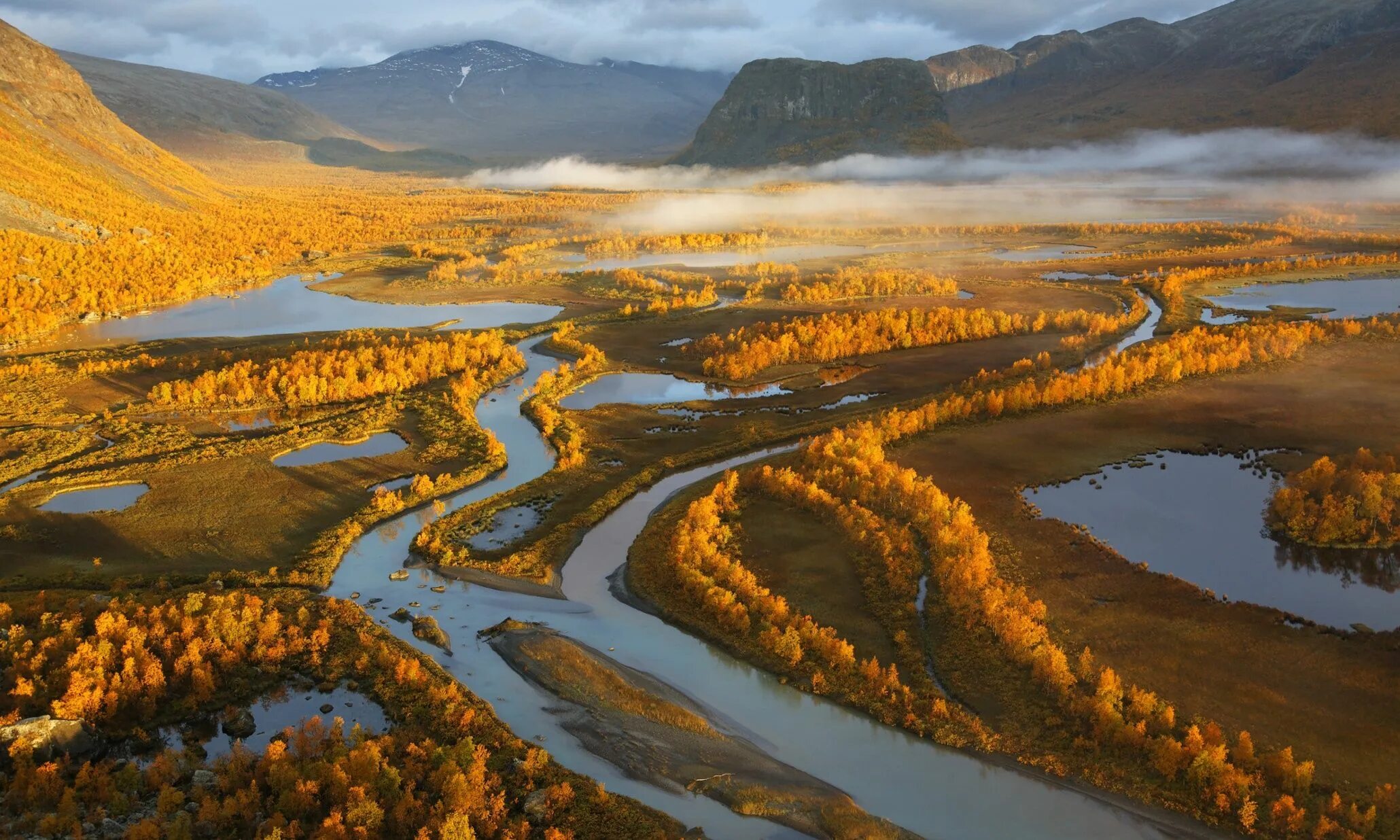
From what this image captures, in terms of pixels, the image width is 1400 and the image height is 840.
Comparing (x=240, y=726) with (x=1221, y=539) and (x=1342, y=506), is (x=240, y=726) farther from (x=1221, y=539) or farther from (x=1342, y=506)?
(x=1342, y=506)

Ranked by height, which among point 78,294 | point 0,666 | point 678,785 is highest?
point 78,294

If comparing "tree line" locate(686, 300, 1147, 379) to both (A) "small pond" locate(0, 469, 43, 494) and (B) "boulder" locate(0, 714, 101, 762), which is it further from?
(B) "boulder" locate(0, 714, 101, 762)

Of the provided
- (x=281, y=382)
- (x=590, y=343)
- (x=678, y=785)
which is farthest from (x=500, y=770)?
(x=590, y=343)

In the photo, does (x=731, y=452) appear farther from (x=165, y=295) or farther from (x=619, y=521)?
(x=165, y=295)

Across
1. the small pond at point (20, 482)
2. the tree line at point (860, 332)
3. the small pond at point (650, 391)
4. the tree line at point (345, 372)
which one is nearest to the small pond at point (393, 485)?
the tree line at point (345, 372)

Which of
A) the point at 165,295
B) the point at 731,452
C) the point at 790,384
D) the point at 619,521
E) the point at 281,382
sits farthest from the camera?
the point at 165,295

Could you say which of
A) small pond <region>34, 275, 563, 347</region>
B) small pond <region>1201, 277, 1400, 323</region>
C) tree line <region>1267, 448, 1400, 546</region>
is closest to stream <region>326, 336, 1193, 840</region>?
tree line <region>1267, 448, 1400, 546</region>
